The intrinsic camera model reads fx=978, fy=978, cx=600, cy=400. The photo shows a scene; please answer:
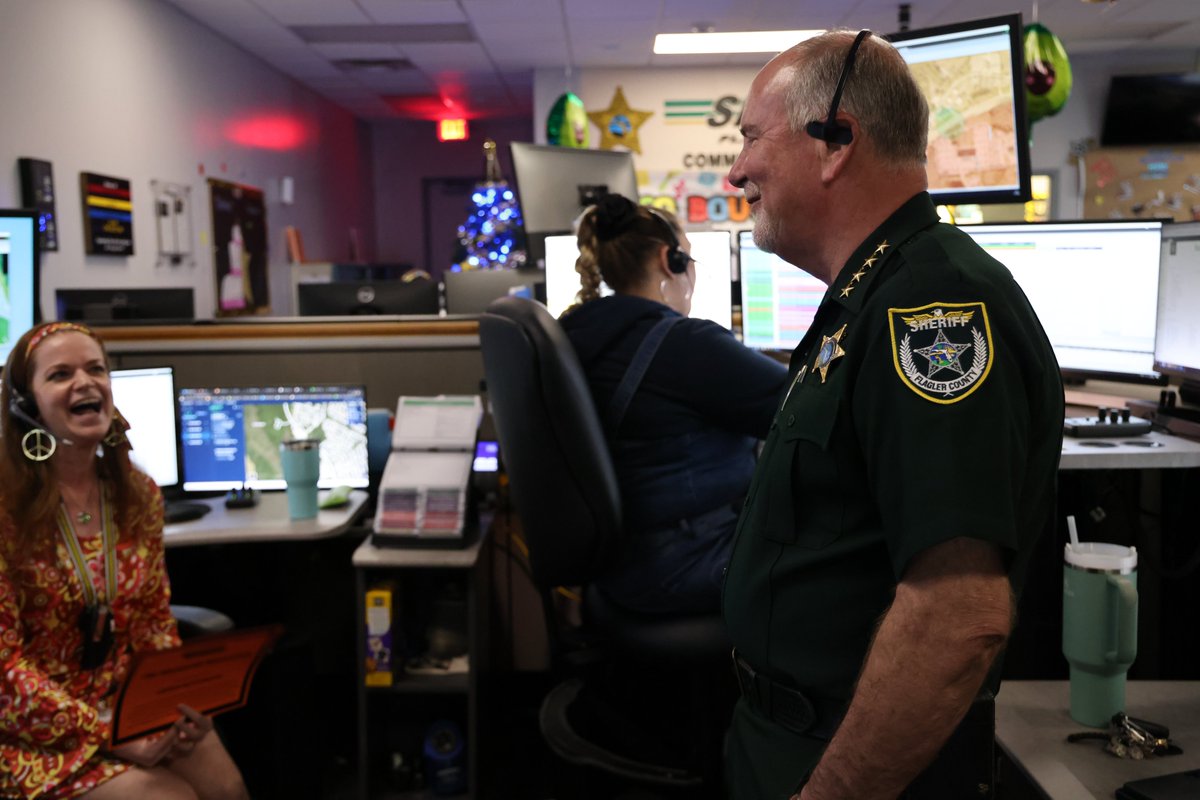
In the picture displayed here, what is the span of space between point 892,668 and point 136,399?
6.79ft

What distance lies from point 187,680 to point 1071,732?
4.60 ft

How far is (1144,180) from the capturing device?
754 cm

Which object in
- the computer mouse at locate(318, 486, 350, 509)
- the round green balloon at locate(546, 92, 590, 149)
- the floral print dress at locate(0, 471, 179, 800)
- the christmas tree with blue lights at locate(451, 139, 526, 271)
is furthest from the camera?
the christmas tree with blue lights at locate(451, 139, 526, 271)

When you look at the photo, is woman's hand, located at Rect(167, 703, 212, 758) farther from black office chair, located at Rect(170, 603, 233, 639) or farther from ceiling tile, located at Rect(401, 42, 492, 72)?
ceiling tile, located at Rect(401, 42, 492, 72)

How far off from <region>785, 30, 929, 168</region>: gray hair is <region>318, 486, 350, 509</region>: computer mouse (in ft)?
5.64

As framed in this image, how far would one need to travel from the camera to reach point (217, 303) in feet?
19.9

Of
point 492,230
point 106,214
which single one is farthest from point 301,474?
point 492,230

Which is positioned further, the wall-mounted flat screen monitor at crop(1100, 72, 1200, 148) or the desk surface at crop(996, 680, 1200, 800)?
the wall-mounted flat screen monitor at crop(1100, 72, 1200, 148)

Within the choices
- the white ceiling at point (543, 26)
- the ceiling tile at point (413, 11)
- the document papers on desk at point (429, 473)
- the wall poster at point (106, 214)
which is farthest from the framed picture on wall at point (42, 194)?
the document papers on desk at point (429, 473)

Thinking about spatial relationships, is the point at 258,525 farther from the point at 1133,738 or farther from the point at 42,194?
the point at 42,194

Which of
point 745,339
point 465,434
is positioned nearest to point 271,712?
point 465,434

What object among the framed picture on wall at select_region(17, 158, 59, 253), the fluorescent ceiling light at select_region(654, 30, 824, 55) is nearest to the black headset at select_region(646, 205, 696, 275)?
the framed picture on wall at select_region(17, 158, 59, 253)

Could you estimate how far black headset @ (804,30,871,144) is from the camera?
875 millimetres

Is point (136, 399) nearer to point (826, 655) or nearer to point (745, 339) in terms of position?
point (745, 339)
